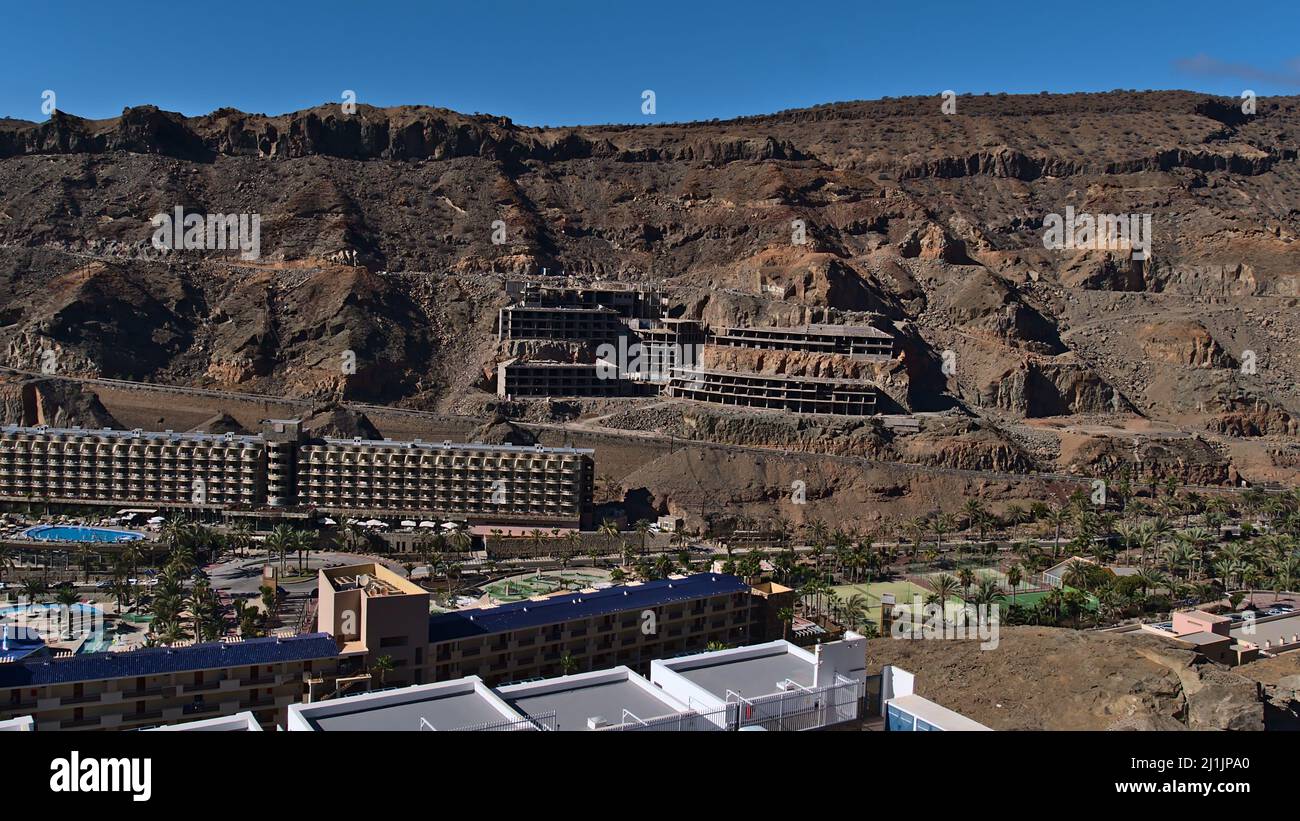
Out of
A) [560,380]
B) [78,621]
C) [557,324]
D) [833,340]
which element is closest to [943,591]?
[833,340]

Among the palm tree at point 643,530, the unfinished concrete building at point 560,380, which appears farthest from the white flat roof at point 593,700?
the unfinished concrete building at point 560,380

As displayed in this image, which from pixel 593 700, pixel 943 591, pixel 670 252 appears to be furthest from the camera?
pixel 670 252

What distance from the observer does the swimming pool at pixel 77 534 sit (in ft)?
228

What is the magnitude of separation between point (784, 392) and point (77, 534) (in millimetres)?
49839

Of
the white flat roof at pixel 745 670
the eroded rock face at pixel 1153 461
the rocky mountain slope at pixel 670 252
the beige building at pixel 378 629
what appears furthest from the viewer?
the rocky mountain slope at pixel 670 252

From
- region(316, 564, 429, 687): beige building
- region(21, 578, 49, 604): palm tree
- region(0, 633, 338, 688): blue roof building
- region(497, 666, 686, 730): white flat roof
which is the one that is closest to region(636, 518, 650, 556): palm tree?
region(21, 578, 49, 604): palm tree

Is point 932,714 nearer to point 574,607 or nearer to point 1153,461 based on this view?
point 574,607

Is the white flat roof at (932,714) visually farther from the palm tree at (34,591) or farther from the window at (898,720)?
the palm tree at (34,591)

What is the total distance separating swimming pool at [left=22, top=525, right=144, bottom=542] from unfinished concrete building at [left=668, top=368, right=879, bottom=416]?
42829 millimetres

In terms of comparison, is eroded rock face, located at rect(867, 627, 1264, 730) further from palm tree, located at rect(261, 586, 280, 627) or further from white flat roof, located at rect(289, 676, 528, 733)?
palm tree, located at rect(261, 586, 280, 627)

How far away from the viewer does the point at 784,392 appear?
92.5 meters

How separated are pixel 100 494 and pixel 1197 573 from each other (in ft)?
223

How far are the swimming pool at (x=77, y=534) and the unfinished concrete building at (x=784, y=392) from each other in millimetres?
42829
